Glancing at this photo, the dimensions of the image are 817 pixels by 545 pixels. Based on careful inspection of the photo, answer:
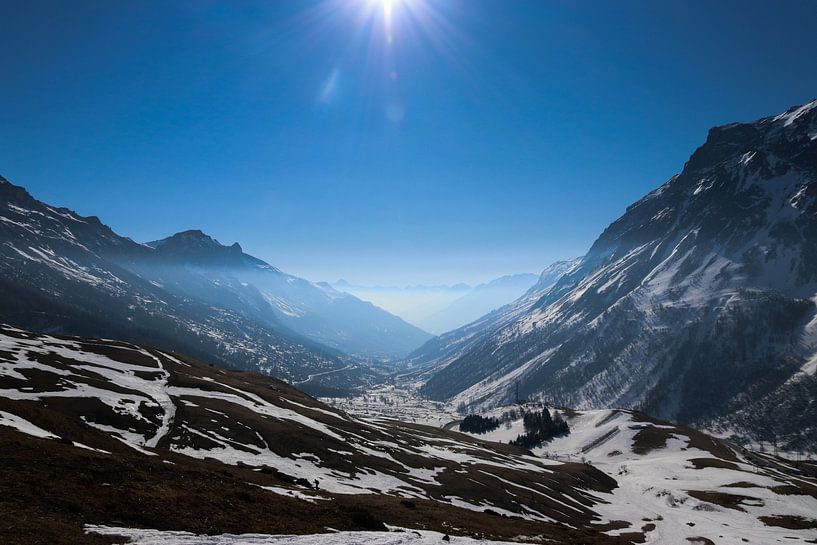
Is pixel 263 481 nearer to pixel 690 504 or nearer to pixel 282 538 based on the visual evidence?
pixel 282 538

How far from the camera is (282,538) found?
2809 centimetres

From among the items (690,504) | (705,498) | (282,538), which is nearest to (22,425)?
(282,538)

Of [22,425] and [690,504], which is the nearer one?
[22,425]

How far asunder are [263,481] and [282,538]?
21.8m

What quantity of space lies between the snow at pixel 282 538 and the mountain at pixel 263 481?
0.16 meters

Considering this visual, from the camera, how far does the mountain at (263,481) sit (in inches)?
1115

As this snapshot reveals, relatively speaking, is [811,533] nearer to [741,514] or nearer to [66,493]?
[741,514]

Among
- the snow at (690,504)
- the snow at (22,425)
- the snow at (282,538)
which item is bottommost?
the snow at (690,504)

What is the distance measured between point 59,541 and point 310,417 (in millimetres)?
90782

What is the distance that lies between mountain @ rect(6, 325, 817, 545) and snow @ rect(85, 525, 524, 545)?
156 mm

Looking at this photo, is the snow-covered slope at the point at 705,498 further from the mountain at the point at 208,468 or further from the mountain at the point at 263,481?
the mountain at the point at 208,468

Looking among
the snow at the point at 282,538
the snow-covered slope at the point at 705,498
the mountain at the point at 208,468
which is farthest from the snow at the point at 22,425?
the snow-covered slope at the point at 705,498

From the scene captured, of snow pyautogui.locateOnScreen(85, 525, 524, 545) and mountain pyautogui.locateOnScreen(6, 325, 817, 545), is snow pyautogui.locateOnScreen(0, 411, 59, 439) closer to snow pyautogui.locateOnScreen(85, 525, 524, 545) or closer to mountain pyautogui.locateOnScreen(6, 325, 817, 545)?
mountain pyautogui.locateOnScreen(6, 325, 817, 545)

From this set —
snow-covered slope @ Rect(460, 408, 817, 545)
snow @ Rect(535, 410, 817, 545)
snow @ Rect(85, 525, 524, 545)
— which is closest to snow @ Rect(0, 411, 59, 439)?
snow @ Rect(85, 525, 524, 545)
